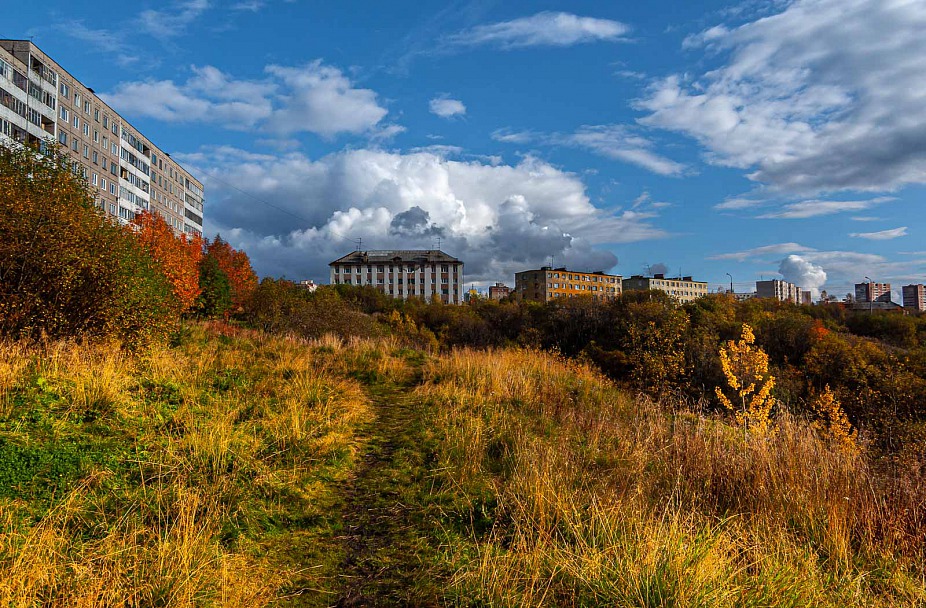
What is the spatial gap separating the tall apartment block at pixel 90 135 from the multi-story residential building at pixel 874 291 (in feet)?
578

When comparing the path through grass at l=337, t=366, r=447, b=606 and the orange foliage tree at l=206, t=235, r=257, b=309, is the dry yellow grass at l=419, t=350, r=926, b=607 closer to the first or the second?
the path through grass at l=337, t=366, r=447, b=606

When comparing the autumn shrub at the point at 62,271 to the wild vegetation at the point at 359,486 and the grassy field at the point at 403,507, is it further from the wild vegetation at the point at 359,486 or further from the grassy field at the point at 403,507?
the grassy field at the point at 403,507

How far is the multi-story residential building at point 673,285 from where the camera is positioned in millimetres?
158000

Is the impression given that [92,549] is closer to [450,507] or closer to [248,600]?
[248,600]

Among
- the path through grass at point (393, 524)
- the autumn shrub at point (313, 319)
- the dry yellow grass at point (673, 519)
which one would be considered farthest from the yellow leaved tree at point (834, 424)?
the autumn shrub at point (313, 319)

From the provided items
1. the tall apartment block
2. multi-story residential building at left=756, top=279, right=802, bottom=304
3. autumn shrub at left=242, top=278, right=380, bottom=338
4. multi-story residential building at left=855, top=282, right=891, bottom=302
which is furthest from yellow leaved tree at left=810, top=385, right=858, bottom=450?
multi-story residential building at left=756, top=279, right=802, bottom=304

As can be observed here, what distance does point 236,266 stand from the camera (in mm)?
73250

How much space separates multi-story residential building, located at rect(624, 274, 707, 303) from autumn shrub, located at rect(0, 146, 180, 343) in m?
158

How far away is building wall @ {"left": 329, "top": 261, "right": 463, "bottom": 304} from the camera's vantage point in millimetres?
120062

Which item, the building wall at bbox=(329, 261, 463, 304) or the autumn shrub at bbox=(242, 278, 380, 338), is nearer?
the autumn shrub at bbox=(242, 278, 380, 338)

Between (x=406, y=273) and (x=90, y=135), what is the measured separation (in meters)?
71.0

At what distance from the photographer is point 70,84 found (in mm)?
54344

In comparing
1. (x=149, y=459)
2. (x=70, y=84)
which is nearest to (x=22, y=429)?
(x=149, y=459)

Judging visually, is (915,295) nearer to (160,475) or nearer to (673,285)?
(673,285)
